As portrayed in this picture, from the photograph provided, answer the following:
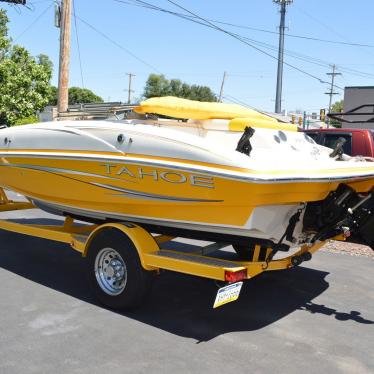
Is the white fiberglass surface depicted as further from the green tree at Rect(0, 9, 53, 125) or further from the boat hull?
the green tree at Rect(0, 9, 53, 125)

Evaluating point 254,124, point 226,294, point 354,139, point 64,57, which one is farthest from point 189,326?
point 64,57

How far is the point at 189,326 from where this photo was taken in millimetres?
4891

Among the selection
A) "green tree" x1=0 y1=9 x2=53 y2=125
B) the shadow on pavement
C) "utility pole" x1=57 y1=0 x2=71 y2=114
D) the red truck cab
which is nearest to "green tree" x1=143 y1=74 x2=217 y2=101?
"green tree" x1=0 y1=9 x2=53 y2=125

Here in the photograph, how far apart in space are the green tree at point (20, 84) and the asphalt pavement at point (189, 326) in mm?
21574

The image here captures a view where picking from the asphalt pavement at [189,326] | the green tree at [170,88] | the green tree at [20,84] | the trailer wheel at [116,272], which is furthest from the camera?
the green tree at [170,88]

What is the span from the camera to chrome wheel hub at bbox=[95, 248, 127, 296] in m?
5.31

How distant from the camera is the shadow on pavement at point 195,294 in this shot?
5.00 m

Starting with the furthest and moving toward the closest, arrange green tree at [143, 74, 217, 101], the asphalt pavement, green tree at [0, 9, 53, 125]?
green tree at [143, 74, 217, 101] → green tree at [0, 9, 53, 125] → the asphalt pavement

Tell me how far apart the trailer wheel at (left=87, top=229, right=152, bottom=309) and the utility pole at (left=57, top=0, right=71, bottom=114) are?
27.3 feet

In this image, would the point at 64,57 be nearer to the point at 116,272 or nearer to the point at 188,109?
the point at 188,109

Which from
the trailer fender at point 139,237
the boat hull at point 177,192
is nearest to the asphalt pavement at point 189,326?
the trailer fender at point 139,237

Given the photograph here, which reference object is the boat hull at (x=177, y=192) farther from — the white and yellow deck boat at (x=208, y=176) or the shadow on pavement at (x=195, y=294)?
the shadow on pavement at (x=195, y=294)

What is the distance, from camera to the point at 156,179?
4988 millimetres

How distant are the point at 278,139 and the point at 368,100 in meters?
20.9
